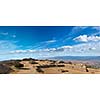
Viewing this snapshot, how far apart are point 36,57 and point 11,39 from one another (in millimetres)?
358

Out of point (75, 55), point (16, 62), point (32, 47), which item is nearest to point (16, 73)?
point (16, 62)

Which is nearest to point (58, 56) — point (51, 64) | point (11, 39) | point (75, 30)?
point (51, 64)

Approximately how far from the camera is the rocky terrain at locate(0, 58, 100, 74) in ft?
10.9

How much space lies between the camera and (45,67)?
3342mm

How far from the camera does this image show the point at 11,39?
10.9 feet

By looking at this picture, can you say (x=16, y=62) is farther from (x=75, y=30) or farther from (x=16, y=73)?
(x=75, y=30)

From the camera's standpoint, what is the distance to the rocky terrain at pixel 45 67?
131 inches
